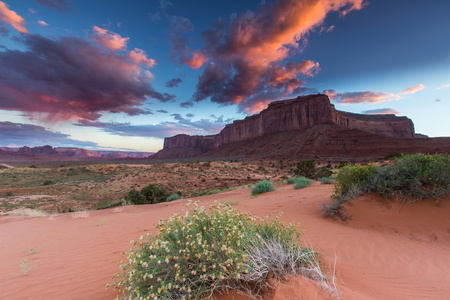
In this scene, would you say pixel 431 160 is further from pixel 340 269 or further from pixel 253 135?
pixel 253 135

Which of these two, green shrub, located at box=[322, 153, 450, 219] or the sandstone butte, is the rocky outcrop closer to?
the sandstone butte

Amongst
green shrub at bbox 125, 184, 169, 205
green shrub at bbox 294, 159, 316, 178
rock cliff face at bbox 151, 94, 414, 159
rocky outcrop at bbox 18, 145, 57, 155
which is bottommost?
green shrub at bbox 125, 184, 169, 205

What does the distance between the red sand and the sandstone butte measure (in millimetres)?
49876

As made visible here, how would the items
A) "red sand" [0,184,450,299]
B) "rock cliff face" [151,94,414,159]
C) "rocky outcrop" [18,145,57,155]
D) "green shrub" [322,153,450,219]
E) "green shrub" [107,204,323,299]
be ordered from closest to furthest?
"green shrub" [107,204,323,299] → "red sand" [0,184,450,299] → "green shrub" [322,153,450,219] → "rock cliff face" [151,94,414,159] → "rocky outcrop" [18,145,57,155]

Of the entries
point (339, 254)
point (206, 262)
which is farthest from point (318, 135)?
point (206, 262)

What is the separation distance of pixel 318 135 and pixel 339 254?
6731 centimetres

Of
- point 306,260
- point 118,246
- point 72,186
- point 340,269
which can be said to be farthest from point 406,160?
point 72,186

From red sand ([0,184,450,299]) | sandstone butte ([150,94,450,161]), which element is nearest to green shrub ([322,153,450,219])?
red sand ([0,184,450,299])

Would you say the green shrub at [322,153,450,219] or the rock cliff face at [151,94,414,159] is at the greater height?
the rock cliff face at [151,94,414,159]

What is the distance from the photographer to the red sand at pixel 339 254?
2.79 meters

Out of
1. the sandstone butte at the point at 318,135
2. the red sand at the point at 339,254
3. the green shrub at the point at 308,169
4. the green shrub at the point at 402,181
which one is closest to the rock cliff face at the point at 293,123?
the sandstone butte at the point at 318,135

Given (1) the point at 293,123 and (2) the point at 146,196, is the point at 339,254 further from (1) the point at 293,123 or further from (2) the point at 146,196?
(1) the point at 293,123

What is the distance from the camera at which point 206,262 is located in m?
2.15

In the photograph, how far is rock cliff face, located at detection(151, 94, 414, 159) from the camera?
78625mm
